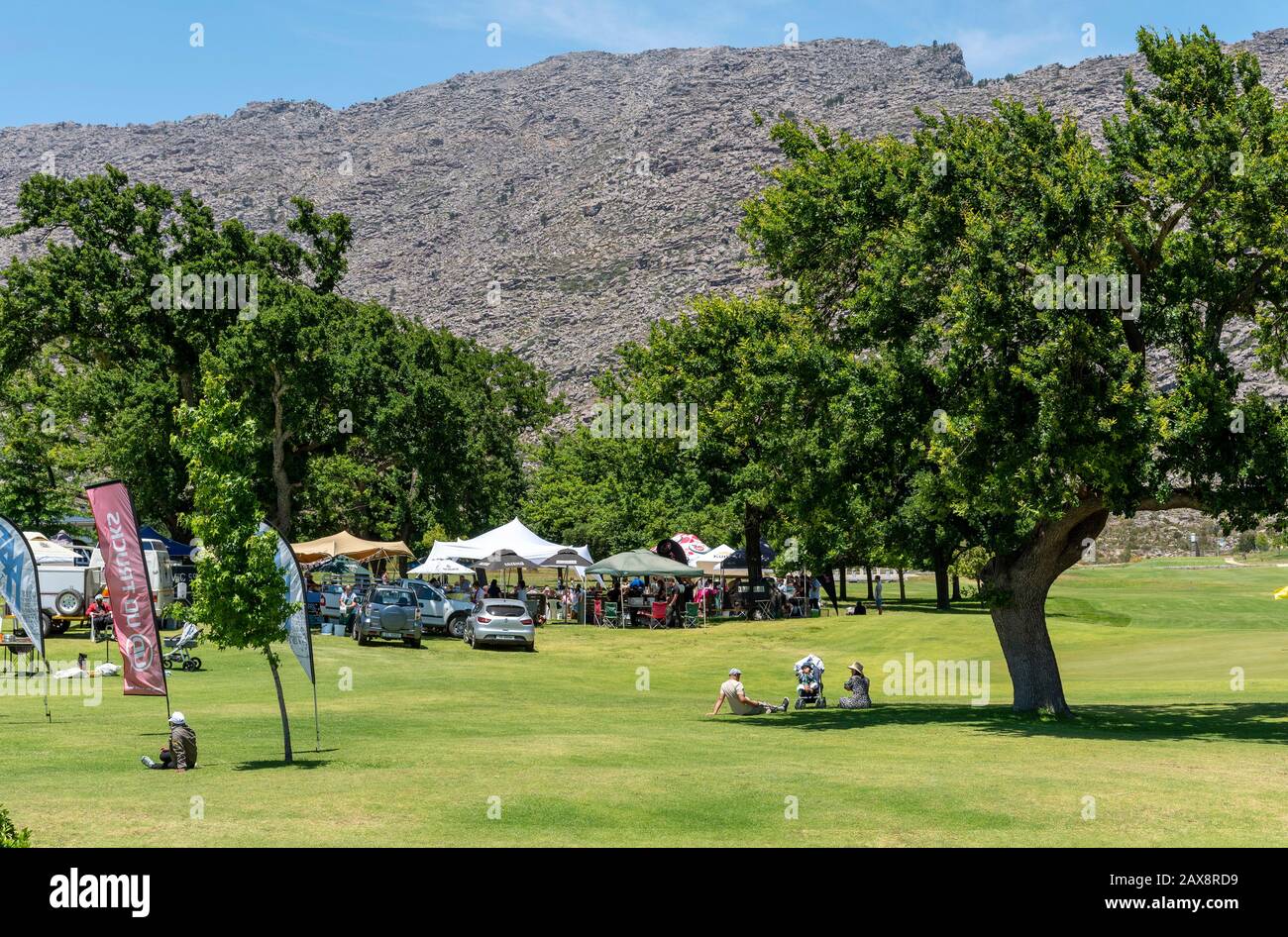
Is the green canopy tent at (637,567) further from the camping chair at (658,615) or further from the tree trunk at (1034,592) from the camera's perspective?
the tree trunk at (1034,592)

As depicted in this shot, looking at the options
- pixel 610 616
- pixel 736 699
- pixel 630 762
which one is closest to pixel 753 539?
pixel 610 616

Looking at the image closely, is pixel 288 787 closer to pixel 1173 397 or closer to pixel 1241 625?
pixel 1173 397

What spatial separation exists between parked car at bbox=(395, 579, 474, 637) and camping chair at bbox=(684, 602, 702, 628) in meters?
10.4

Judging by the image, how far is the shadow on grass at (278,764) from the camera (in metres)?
16.0

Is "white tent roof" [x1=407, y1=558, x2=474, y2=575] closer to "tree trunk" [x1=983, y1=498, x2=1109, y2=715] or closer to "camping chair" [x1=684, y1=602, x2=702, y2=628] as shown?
"camping chair" [x1=684, y1=602, x2=702, y2=628]

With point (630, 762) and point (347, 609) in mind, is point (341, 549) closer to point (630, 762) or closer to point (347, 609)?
point (347, 609)

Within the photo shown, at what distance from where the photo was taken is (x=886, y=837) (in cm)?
1178

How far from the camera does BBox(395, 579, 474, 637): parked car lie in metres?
41.7

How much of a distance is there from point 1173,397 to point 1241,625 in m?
35.4

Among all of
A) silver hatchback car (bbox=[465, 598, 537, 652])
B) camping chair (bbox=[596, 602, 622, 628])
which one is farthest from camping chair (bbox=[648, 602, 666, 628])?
silver hatchback car (bbox=[465, 598, 537, 652])

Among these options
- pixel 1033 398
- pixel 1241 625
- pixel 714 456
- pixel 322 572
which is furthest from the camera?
pixel 322 572

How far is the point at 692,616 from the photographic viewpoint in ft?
163
